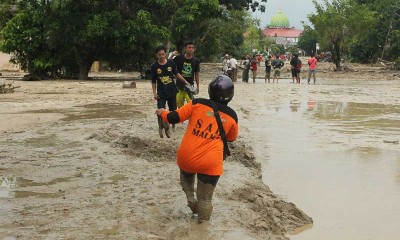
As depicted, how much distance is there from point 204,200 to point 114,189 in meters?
1.41

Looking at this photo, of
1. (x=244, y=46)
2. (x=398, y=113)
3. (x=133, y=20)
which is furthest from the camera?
(x=244, y=46)

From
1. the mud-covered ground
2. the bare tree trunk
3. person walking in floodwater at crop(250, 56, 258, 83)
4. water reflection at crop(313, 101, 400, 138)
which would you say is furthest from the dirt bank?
person walking in floodwater at crop(250, 56, 258, 83)

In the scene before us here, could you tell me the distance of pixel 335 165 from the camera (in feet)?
25.4

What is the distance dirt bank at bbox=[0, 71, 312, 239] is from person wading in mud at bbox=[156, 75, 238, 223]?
1.03ft

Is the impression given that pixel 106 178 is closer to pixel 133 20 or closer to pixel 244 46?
pixel 133 20

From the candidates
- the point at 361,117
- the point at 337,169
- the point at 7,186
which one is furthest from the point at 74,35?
the point at 7,186

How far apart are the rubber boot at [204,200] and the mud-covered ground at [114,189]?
0.08 metres

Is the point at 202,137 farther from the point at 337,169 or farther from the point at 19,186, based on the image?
the point at 337,169

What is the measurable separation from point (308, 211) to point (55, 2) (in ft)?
64.2

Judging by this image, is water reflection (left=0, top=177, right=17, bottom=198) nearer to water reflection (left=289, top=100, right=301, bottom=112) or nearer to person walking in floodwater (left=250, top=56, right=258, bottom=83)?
water reflection (left=289, top=100, right=301, bottom=112)

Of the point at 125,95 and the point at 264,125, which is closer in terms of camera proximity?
the point at 264,125

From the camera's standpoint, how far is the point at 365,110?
14758 mm

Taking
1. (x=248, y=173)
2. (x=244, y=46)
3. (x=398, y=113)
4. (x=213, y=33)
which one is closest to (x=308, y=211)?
(x=248, y=173)

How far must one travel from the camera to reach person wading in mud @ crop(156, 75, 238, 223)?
4.41m
